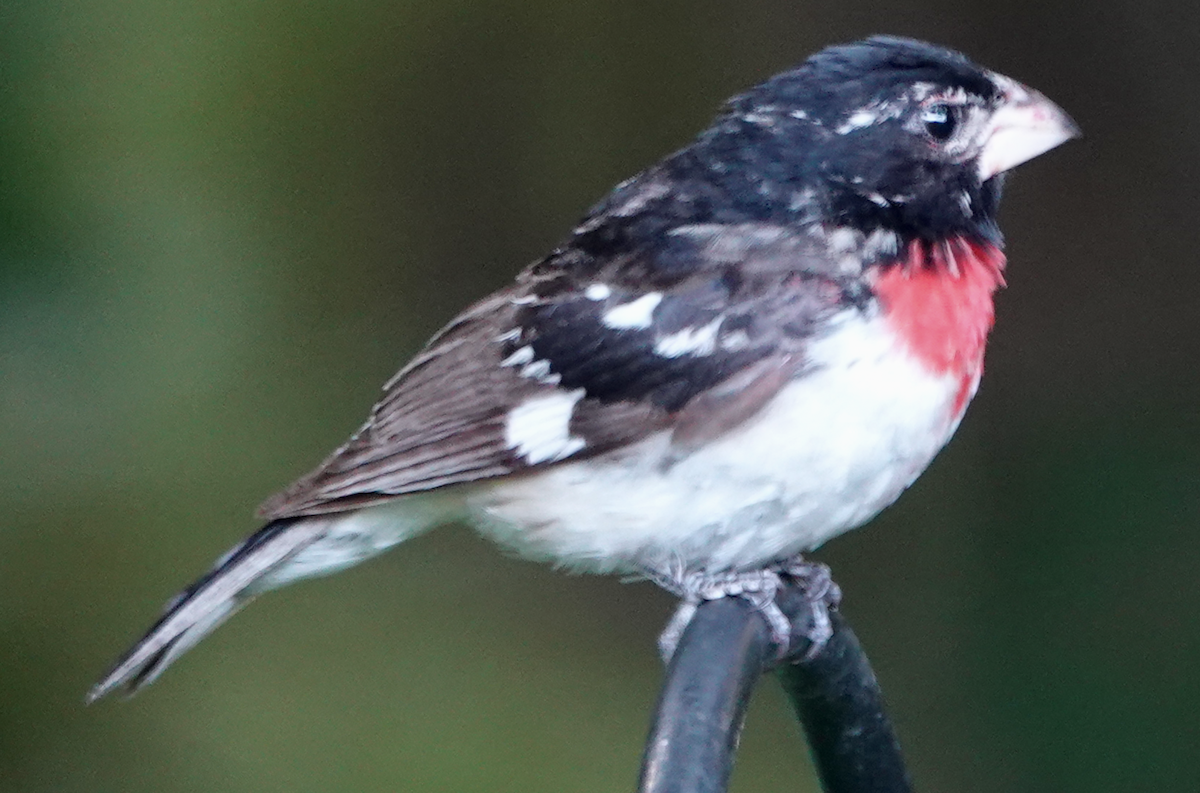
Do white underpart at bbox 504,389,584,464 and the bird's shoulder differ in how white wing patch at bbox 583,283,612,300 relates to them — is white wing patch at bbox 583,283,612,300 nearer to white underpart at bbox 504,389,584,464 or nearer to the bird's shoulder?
the bird's shoulder

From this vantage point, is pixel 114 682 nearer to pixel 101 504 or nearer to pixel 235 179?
pixel 101 504

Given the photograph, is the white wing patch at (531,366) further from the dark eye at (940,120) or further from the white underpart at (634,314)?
the dark eye at (940,120)

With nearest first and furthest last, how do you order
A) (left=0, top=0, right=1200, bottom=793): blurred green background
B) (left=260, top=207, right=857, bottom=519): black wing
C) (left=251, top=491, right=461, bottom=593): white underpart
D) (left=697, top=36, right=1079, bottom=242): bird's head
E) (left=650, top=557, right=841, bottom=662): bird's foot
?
(left=650, top=557, right=841, bottom=662): bird's foot, (left=260, top=207, right=857, bottom=519): black wing, (left=697, top=36, right=1079, bottom=242): bird's head, (left=251, top=491, right=461, bottom=593): white underpart, (left=0, top=0, right=1200, bottom=793): blurred green background

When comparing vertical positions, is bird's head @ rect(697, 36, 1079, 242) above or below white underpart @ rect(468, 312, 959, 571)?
above

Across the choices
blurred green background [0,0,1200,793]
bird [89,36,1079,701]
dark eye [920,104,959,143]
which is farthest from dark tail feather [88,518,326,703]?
dark eye [920,104,959,143]

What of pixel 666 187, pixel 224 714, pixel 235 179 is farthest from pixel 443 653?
pixel 666 187

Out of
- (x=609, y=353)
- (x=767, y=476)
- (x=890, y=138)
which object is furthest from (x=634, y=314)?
(x=890, y=138)
